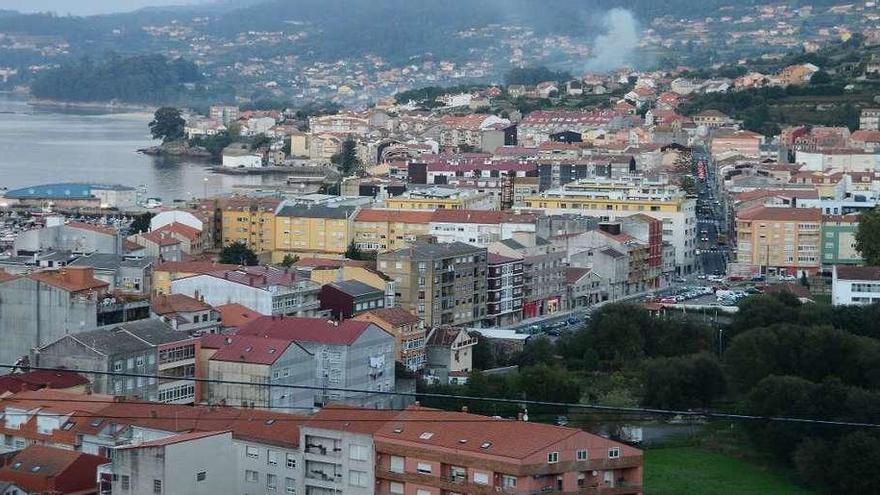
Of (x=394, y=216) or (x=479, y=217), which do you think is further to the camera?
(x=394, y=216)

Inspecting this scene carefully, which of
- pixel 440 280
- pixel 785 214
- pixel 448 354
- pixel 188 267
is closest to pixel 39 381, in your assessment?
pixel 448 354

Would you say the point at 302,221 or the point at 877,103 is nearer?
the point at 302,221

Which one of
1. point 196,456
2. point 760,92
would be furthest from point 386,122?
point 196,456

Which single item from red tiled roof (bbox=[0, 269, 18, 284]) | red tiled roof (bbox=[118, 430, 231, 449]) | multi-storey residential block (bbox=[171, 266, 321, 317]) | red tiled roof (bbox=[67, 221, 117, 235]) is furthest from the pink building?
red tiled roof (bbox=[67, 221, 117, 235])

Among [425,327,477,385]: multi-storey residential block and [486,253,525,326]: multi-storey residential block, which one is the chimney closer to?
[486,253,525,326]: multi-storey residential block

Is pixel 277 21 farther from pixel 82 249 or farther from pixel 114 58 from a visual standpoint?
pixel 82 249

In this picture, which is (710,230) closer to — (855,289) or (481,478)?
(855,289)

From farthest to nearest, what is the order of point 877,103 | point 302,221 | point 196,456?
point 877,103
point 302,221
point 196,456

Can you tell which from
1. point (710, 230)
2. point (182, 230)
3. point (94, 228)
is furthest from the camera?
point (710, 230)
